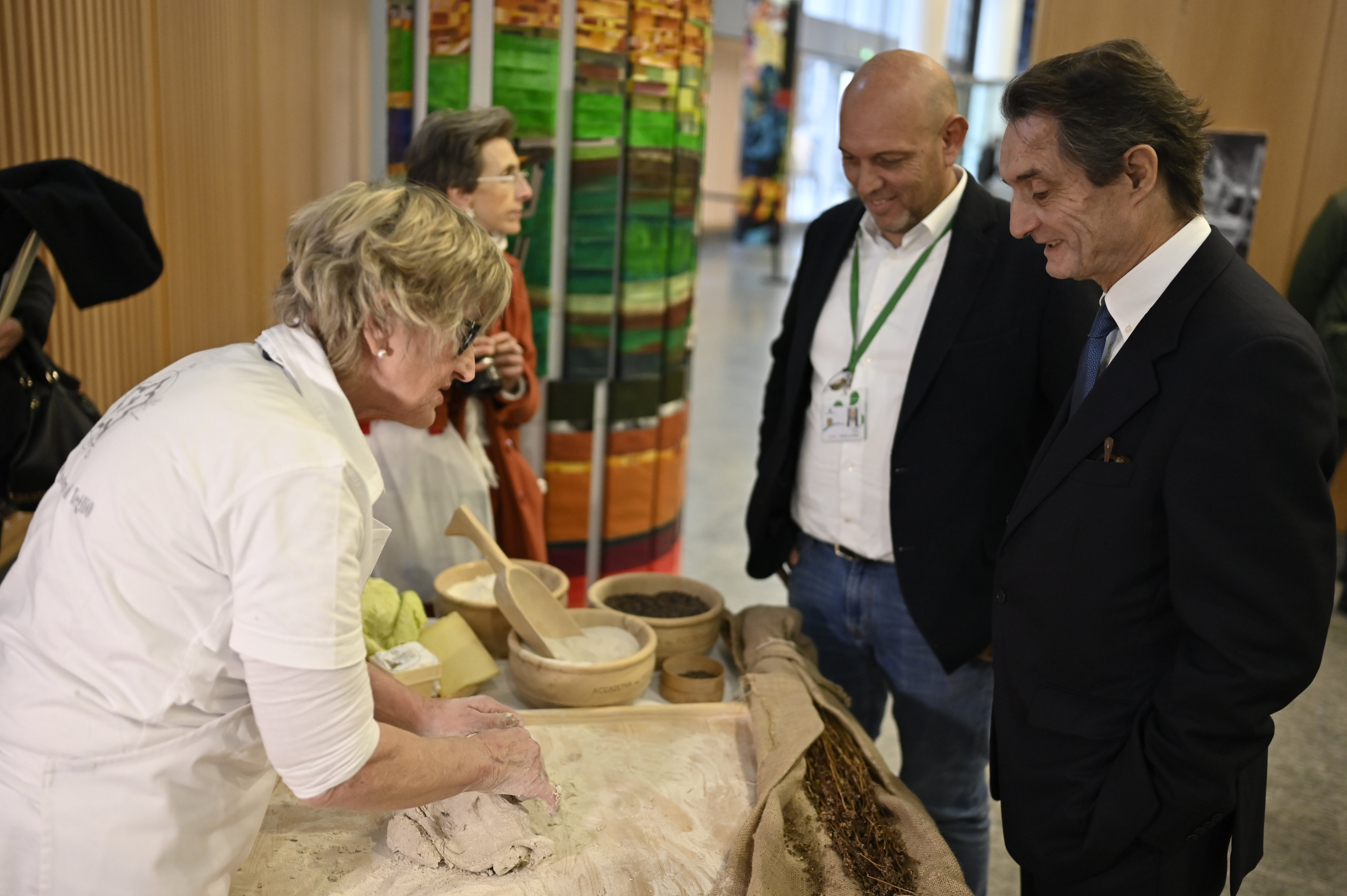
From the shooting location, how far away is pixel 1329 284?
428cm

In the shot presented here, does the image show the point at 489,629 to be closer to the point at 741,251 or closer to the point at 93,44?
the point at 93,44

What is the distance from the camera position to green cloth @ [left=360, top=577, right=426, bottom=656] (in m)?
1.85

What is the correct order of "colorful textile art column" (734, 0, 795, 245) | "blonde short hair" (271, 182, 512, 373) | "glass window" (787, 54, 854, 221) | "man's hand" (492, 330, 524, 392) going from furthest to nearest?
"glass window" (787, 54, 854, 221) → "colorful textile art column" (734, 0, 795, 245) → "man's hand" (492, 330, 524, 392) → "blonde short hair" (271, 182, 512, 373)

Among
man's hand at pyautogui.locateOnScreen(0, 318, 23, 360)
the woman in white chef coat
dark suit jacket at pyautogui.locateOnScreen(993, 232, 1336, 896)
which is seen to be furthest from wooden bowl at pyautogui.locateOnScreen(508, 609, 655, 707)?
man's hand at pyautogui.locateOnScreen(0, 318, 23, 360)

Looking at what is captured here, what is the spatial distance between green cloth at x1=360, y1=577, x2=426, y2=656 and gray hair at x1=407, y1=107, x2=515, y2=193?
44.5 inches

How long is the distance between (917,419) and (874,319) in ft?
0.81

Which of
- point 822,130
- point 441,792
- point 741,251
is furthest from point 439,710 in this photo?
point 822,130

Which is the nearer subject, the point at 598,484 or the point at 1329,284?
the point at 598,484

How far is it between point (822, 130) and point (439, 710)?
17.0 m

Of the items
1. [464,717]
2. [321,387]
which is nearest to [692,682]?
[464,717]

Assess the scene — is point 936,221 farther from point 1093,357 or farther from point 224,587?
point 224,587

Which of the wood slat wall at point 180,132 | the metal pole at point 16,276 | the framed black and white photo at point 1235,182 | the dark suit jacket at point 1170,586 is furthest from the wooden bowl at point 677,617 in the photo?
the framed black and white photo at point 1235,182

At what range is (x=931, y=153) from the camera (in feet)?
6.82

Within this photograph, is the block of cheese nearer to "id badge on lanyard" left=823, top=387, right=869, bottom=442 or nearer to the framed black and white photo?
"id badge on lanyard" left=823, top=387, right=869, bottom=442
